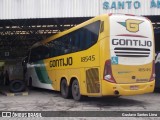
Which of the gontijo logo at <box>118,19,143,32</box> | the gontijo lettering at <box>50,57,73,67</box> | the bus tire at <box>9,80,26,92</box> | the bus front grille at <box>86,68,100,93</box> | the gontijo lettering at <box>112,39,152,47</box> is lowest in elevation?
the bus tire at <box>9,80,26,92</box>

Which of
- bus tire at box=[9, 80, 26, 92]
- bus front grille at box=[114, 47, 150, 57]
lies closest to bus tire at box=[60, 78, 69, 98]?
bus tire at box=[9, 80, 26, 92]

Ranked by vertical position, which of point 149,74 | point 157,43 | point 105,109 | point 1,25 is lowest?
point 105,109

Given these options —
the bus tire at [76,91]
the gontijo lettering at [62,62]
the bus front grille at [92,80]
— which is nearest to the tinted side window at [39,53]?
the gontijo lettering at [62,62]

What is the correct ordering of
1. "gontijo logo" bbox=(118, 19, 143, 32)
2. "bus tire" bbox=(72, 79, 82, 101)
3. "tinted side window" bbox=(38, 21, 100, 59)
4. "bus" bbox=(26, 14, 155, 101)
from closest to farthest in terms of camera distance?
"bus" bbox=(26, 14, 155, 101)
"gontijo logo" bbox=(118, 19, 143, 32)
"tinted side window" bbox=(38, 21, 100, 59)
"bus tire" bbox=(72, 79, 82, 101)

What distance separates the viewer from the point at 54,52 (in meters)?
16.9

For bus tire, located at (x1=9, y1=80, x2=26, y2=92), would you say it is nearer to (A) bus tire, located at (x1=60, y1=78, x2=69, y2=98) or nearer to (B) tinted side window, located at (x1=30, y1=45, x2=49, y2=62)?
(B) tinted side window, located at (x1=30, y1=45, x2=49, y2=62)

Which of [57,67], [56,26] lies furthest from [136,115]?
[56,26]

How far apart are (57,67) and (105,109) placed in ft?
17.8

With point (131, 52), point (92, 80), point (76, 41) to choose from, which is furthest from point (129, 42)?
point (76, 41)

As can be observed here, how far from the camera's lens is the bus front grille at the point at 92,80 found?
12.3 metres

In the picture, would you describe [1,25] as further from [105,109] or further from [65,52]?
[105,109]

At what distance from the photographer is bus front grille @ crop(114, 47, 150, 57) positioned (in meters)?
12.1

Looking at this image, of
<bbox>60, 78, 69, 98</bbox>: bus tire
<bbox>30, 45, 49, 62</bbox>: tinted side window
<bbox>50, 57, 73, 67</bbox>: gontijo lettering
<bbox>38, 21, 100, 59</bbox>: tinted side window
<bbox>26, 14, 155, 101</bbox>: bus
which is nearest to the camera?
<bbox>26, 14, 155, 101</bbox>: bus

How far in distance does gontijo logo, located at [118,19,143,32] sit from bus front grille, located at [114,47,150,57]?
720 millimetres
